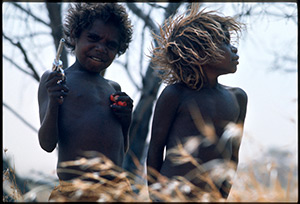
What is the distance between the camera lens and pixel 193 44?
2330 mm

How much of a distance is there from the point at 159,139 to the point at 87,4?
0.97 m

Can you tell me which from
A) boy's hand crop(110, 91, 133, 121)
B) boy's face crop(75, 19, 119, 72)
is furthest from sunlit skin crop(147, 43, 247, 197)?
boy's face crop(75, 19, 119, 72)

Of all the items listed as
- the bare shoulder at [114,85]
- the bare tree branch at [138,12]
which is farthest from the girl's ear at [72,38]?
the bare tree branch at [138,12]

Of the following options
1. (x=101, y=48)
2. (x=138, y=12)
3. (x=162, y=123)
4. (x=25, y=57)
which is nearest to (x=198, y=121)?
(x=162, y=123)

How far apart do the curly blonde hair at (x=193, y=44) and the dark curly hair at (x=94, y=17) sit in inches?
11.6

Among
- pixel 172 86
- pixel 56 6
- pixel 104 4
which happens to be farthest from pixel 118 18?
pixel 56 6

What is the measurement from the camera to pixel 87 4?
8.56 feet

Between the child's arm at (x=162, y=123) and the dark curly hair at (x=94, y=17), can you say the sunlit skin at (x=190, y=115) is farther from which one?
the dark curly hair at (x=94, y=17)

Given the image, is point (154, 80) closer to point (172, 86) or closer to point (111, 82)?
point (111, 82)

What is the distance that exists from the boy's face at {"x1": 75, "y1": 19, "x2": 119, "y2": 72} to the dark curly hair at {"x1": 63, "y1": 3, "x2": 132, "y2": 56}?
0.12 feet

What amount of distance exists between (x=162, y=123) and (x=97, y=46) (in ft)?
1.94

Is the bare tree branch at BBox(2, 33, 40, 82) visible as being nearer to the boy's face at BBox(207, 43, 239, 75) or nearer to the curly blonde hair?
the curly blonde hair

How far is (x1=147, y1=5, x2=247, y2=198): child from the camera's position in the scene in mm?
2209

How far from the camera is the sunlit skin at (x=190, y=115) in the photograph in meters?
2.21
